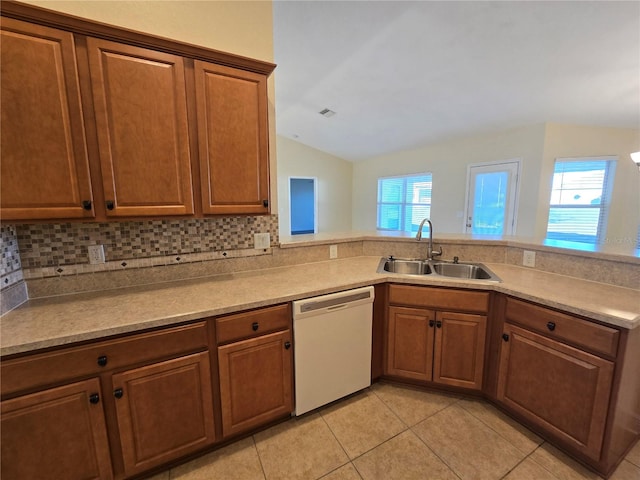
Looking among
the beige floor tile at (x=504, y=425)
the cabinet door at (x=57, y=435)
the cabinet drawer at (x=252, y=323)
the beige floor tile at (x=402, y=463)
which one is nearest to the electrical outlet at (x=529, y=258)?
the beige floor tile at (x=504, y=425)

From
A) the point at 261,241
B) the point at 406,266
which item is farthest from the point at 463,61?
the point at 261,241

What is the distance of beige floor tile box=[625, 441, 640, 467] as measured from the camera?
1.42 metres

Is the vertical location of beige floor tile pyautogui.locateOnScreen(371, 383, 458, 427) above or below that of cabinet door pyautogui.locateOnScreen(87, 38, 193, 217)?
below

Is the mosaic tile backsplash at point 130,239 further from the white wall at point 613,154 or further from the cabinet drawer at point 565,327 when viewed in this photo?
the white wall at point 613,154

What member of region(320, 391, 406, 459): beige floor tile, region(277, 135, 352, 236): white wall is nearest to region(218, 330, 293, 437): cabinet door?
region(320, 391, 406, 459): beige floor tile

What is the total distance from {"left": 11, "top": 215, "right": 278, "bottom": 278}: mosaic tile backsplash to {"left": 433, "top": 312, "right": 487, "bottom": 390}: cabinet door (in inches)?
53.7

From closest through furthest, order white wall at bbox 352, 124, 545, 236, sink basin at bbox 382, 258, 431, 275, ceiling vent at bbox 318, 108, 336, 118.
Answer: sink basin at bbox 382, 258, 431, 275, white wall at bbox 352, 124, 545, 236, ceiling vent at bbox 318, 108, 336, 118

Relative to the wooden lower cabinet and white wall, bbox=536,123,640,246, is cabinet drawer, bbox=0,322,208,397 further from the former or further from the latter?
white wall, bbox=536,123,640,246

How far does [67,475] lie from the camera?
1143 mm

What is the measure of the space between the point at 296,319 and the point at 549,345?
138cm

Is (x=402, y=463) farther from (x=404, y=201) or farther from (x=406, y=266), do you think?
(x=404, y=201)

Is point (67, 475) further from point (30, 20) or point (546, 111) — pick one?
point (546, 111)

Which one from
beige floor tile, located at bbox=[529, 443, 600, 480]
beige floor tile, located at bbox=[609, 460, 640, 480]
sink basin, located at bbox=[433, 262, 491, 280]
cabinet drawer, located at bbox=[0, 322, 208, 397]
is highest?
sink basin, located at bbox=[433, 262, 491, 280]

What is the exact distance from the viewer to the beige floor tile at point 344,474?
1359 mm
